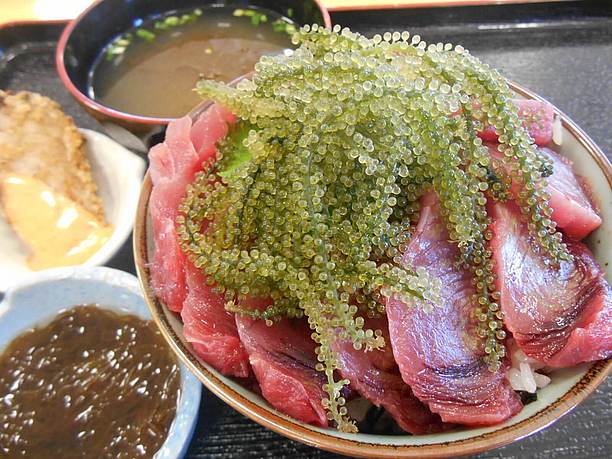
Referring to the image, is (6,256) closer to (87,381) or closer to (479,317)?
(87,381)

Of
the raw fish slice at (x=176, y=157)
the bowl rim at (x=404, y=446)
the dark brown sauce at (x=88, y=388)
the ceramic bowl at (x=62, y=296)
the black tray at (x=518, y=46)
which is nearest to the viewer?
the bowl rim at (x=404, y=446)

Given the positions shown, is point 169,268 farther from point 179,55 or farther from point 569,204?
point 179,55

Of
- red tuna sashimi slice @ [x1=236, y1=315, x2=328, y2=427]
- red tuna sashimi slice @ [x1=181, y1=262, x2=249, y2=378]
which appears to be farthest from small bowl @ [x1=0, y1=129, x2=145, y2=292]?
red tuna sashimi slice @ [x1=236, y1=315, x2=328, y2=427]

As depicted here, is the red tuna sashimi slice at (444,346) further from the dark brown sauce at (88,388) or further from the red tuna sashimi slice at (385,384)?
the dark brown sauce at (88,388)

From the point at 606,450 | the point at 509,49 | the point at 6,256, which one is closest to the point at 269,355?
the point at 606,450

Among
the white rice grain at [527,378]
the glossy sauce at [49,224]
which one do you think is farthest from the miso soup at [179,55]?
the white rice grain at [527,378]

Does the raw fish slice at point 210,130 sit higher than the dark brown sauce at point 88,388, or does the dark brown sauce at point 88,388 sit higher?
the raw fish slice at point 210,130
